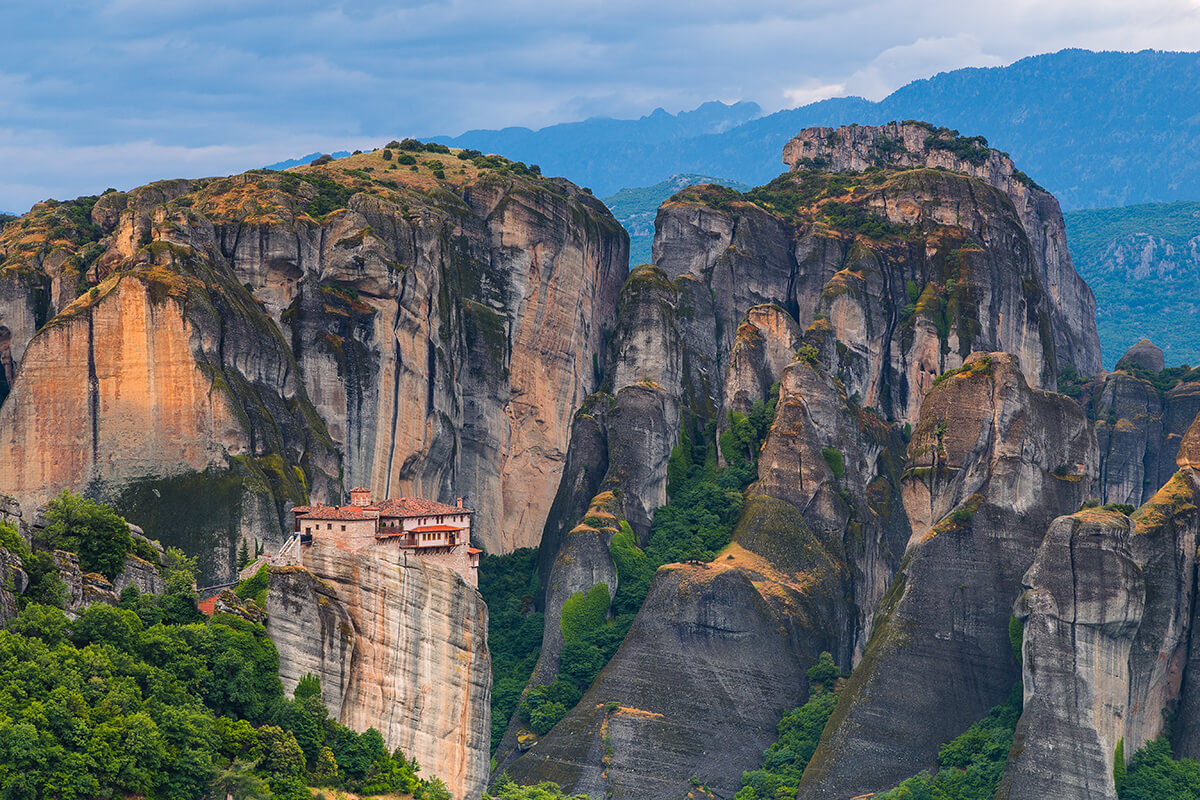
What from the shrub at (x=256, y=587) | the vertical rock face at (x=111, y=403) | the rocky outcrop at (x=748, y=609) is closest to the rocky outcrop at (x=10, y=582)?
the shrub at (x=256, y=587)

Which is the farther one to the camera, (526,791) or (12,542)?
(526,791)

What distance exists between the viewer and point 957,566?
106 m

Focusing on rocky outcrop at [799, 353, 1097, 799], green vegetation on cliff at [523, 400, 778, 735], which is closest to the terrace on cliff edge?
green vegetation on cliff at [523, 400, 778, 735]

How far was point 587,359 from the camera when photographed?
133250 mm

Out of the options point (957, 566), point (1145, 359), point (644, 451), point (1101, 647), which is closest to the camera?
point (1101, 647)

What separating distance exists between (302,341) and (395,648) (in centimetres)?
3517

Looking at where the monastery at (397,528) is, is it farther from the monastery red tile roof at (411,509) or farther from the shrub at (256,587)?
the shrub at (256,587)

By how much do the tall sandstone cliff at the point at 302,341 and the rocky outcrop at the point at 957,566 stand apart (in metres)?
25.5

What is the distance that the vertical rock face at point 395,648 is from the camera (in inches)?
3147

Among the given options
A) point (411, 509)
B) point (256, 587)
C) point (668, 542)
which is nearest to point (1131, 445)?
point (668, 542)

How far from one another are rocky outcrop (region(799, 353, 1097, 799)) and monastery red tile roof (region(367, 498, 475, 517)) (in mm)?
22256

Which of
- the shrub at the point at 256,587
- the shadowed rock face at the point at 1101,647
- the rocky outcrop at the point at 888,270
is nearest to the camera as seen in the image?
the shrub at the point at 256,587

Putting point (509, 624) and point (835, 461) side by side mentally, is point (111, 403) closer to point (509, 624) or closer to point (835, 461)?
point (509, 624)

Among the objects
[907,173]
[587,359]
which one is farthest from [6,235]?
[907,173]
